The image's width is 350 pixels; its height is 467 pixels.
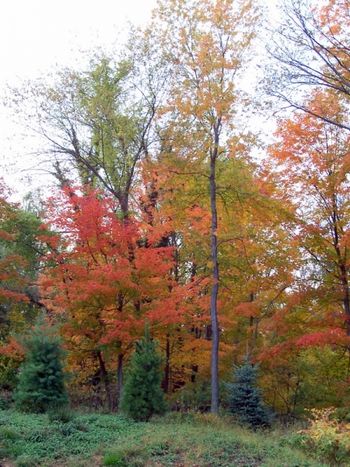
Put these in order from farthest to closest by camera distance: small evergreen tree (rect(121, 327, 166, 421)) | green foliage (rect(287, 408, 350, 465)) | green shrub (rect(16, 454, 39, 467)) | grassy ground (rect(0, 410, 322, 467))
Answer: small evergreen tree (rect(121, 327, 166, 421)) → green foliage (rect(287, 408, 350, 465)) → grassy ground (rect(0, 410, 322, 467)) → green shrub (rect(16, 454, 39, 467))

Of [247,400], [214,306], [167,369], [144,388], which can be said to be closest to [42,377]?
[144,388]

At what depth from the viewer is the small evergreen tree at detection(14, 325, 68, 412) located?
11.3 meters

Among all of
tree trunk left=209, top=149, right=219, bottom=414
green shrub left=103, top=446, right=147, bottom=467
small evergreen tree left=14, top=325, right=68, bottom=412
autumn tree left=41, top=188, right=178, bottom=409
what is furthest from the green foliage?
small evergreen tree left=14, top=325, right=68, bottom=412

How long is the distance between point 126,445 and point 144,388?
8.96 feet

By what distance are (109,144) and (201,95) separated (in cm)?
553

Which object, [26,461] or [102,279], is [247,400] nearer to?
[102,279]

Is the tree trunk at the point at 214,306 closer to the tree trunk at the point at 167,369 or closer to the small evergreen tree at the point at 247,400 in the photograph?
the small evergreen tree at the point at 247,400

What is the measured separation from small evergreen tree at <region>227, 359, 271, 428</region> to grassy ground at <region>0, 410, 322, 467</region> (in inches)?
120

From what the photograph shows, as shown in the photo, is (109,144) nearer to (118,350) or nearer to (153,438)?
(118,350)

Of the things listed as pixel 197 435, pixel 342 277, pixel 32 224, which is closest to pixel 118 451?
pixel 197 435

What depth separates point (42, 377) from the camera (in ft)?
37.8

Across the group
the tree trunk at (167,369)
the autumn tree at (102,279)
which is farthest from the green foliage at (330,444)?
the tree trunk at (167,369)

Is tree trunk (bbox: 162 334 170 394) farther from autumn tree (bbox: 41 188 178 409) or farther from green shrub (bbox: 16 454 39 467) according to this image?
green shrub (bbox: 16 454 39 467)

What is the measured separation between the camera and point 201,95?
541 inches
